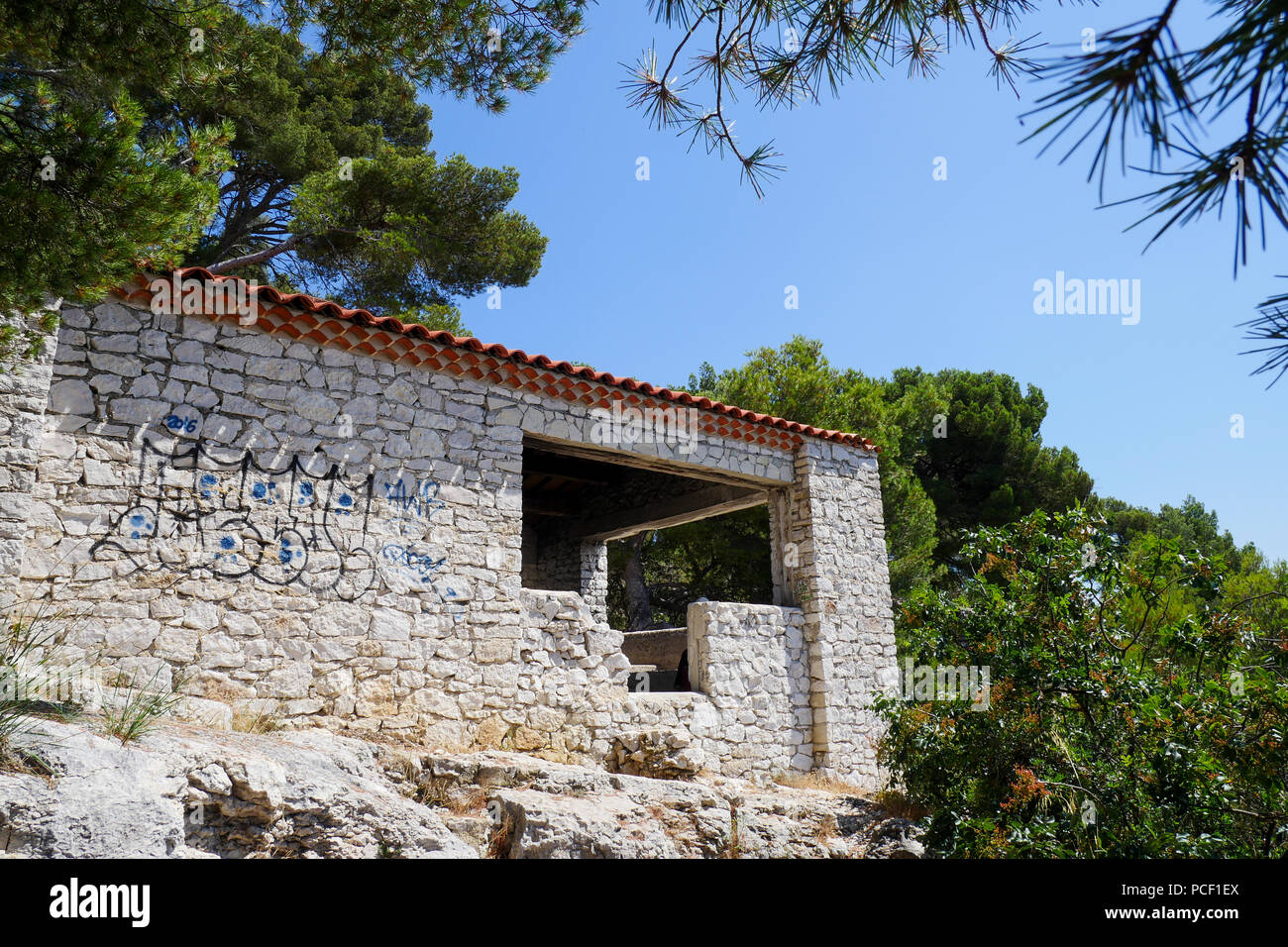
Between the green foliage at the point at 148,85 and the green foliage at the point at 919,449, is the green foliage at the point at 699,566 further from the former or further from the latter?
the green foliage at the point at 148,85

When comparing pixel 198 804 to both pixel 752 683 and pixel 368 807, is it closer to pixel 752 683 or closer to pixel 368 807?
pixel 368 807

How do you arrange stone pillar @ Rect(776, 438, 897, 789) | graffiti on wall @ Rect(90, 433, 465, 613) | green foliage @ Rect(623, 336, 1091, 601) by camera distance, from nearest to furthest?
graffiti on wall @ Rect(90, 433, 465, 613) → stone pillar @ Rect(776, 438, 897, 789) → green foliage @ Rect(623, 336, 1091, 601)

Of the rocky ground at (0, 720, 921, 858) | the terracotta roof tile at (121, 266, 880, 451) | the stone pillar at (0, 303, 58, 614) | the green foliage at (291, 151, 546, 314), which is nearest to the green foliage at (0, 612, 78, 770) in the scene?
the rocky ground at (0, 720, 921, 858)

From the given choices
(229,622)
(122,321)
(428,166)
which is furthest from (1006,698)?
(428,166)

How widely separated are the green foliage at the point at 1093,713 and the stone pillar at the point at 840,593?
2.17 m

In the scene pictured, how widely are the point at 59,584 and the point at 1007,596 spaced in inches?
249

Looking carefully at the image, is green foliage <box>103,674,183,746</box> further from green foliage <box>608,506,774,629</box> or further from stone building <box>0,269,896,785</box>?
green foliage <box>608,506,774,629</box>

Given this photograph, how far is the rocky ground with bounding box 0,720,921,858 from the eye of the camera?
10.8 feet

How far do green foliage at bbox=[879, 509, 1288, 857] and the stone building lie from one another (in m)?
2.30

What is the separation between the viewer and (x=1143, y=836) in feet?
14.3

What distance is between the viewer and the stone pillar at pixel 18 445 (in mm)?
4988

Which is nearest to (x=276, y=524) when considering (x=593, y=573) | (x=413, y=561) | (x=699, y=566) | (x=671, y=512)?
(x=413, y=561)

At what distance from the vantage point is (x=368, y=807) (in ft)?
13.9

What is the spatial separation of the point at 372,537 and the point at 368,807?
263cm
